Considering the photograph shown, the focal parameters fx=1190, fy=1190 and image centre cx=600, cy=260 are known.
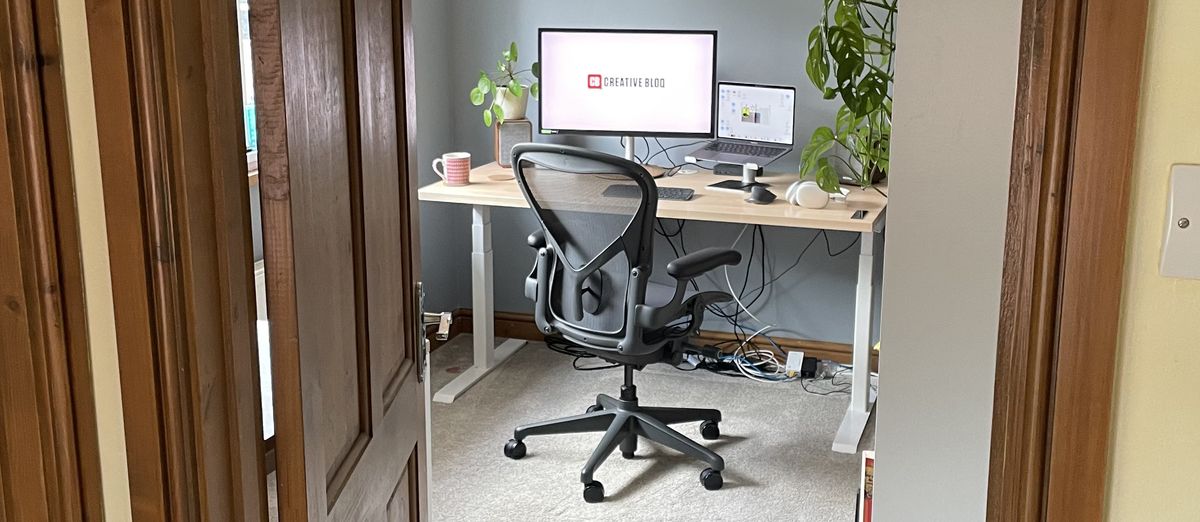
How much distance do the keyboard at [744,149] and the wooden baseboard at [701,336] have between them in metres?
0.73

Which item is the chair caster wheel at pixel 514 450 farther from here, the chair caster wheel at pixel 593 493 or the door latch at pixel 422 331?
the door latch at pixel 422 331

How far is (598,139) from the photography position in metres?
4.29

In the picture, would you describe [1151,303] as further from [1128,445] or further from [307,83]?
[307,83]

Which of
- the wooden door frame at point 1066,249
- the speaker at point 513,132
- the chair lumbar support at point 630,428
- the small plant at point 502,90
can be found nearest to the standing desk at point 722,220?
the speaker at point 513,132

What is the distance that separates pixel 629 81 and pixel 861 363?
1.19m

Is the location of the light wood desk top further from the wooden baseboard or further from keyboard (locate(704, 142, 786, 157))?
the wooden baseboard

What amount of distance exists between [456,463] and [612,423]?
17.9 inches

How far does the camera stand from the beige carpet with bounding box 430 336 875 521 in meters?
3.09

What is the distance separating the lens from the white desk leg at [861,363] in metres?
3.52

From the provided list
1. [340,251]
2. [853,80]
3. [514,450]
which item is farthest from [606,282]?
[340,251]

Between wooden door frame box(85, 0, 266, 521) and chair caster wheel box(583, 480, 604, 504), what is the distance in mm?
1863

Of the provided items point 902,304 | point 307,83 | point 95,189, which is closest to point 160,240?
point 95,189

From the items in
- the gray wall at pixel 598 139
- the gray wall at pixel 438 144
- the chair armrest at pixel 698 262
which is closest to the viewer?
the chair armrest at pixel 698 262

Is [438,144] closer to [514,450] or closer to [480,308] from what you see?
[480,308]
